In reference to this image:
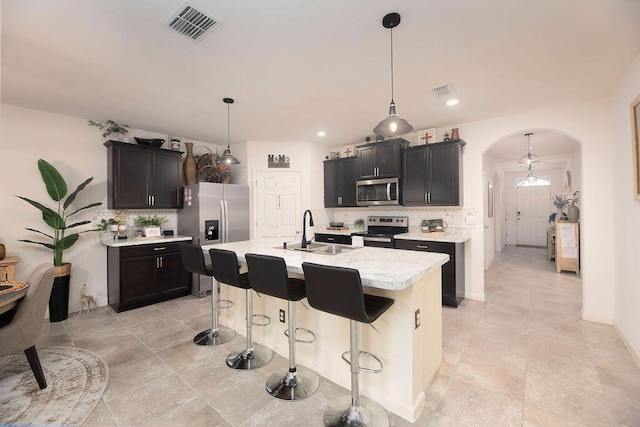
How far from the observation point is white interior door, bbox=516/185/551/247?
8.29m

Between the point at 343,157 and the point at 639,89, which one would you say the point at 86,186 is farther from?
the point at 639,89

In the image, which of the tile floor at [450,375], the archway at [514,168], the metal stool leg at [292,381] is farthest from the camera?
the archway at [514,168]

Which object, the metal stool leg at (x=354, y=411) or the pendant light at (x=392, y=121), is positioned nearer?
the metal stool leg at (x=354, y=411)

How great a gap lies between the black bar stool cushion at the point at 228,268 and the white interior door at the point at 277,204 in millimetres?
2845

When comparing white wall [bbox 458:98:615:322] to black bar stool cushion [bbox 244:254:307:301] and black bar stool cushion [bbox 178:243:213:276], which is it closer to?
black bar stool cushion [bbox 244:254:307:301]

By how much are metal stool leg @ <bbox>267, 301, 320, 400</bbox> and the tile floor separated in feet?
0.19

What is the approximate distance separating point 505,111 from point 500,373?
312 centimetres

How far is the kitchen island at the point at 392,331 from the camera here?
5.74ft

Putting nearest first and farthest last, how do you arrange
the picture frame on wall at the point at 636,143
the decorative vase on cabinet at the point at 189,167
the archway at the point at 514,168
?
the picture frame on wall at the point at 636,143, the decorative vase on cabinet at the point at 189,167, the archway at the point at 514,168

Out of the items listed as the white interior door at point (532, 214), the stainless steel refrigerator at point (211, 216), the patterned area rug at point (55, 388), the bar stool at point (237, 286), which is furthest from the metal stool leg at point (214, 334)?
the white interior door at point (532, 214)

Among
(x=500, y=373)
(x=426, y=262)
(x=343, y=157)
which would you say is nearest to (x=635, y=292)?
(x=500, y=373)

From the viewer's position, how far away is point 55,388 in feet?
6.89

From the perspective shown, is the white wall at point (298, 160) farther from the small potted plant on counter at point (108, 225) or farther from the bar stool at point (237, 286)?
the bar stool at point (237, 286)

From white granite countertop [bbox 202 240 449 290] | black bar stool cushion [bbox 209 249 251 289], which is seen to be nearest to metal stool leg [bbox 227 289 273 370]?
black bar stool cushion [bbox 209 249 251 289]
